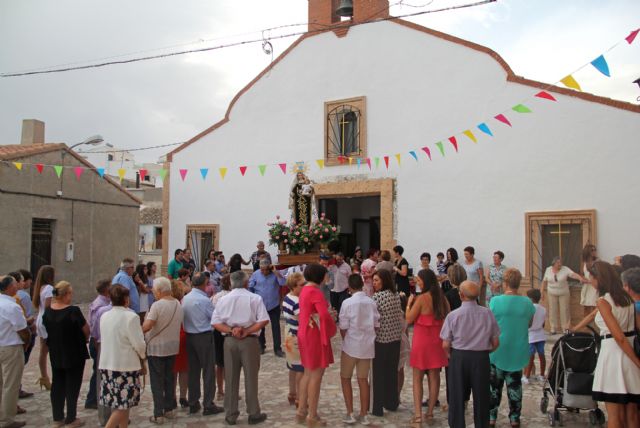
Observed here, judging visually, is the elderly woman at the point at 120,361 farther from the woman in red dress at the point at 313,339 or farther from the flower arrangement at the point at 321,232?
the flower arrangement at the point at 321,232

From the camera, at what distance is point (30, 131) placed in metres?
19.3

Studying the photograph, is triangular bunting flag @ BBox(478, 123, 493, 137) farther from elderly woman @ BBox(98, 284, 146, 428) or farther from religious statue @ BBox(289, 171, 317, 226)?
elderly woman @ BBox(98, 284, 146, 428)

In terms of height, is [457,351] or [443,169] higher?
[443,169]

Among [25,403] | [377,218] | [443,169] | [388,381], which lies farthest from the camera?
[377,218]

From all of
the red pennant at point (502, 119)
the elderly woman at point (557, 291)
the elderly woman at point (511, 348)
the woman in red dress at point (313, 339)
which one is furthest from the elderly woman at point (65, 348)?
the red pennant at point (502, 119)

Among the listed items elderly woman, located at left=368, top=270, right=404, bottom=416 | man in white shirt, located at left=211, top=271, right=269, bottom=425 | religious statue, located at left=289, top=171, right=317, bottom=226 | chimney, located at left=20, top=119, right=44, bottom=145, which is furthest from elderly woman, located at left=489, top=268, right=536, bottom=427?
chimney, located at left=20, top=119, right=44, bottom=145

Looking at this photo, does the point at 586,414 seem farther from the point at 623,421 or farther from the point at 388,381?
the point at 388,381

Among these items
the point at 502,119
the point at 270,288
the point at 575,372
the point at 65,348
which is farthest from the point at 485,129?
the point at 65,348

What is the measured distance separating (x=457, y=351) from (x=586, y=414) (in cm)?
204

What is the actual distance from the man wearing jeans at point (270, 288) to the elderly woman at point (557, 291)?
15.8 feet

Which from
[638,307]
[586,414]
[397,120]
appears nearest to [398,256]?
[397,120]

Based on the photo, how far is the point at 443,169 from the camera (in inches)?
459

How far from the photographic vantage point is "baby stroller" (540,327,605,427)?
523 centimetres

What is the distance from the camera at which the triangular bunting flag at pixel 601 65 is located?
6680mm
